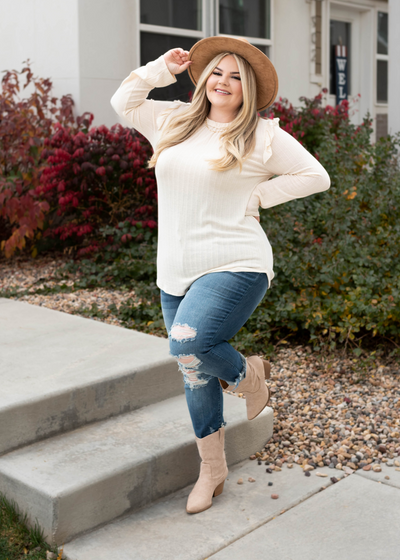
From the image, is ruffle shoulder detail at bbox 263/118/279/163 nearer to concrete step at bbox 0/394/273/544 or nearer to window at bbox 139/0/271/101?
concrete step at bbox 0/394/273/544

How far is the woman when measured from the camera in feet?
7.16

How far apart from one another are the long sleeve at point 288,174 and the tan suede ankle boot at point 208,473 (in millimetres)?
922

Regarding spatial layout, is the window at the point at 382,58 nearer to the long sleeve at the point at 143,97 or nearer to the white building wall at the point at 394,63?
the white building wall at the point at 394,63

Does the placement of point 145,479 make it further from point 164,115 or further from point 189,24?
point 189,24

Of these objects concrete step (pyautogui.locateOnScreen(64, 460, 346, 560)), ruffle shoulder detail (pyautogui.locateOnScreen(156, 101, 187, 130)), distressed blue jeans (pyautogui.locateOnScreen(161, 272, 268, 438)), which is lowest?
concrete step (pyautogui.locateOnScreen(64, 460, 346, 560))

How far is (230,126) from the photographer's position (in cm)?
224

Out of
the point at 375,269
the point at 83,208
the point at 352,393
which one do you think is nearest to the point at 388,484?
the point at 352,393

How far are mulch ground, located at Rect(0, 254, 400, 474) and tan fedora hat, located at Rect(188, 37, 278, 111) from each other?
160 centimetres

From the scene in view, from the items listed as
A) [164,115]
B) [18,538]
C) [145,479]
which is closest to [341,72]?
[164,115]

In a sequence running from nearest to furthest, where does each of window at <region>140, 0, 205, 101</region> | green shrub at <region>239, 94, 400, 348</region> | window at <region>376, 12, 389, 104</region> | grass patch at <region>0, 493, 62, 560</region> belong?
1. grass patch at <region>0, 493, 62, 560</region>
2. green shrub at <region>239, 94, 400, 348</region>
3. window at <region>140, 0, 205, 101</region>
4. window at <region>376, 12, 389, 104</region>

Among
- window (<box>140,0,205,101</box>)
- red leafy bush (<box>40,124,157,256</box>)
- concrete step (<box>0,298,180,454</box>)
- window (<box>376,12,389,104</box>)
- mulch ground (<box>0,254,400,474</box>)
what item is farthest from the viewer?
window (<box>376,12,389,104</box>)

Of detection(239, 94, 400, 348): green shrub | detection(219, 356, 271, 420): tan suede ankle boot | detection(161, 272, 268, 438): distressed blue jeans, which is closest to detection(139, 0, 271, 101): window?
detection(239, 94, 400, 348): green shrub

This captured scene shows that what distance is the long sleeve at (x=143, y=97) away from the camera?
95.0 inches

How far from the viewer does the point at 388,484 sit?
101 inches
